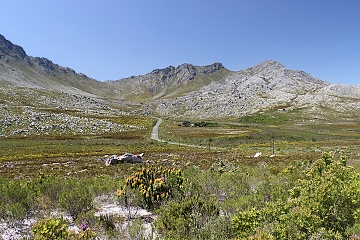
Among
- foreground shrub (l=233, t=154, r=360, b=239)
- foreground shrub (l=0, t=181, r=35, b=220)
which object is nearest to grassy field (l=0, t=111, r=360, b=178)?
foreground shrub (l=0, t=181, r=35, b=220)

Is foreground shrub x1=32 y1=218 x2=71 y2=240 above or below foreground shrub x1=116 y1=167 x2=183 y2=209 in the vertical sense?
above

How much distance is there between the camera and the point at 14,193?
13.5 meters

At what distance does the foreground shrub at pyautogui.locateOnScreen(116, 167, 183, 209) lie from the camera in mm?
13398

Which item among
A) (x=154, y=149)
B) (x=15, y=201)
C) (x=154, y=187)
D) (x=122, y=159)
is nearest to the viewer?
(x=15, y=201)

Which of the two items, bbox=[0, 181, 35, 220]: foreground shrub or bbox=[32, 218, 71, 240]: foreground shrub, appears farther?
bbox=[0, 181, 35, 220]: foreground shrub

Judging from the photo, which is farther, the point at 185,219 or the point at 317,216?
the point at 185,219

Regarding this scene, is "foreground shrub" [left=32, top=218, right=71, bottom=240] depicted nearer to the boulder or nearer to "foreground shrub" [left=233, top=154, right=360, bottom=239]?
"foreground shrub" [left=233, top=154, right=360, bottom=239]

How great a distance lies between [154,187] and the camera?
13.6 meters

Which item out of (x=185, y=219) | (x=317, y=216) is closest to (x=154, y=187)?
(x=185, y=219)

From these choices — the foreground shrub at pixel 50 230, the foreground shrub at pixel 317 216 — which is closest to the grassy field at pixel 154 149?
the foreground shrub at pixel 50 230

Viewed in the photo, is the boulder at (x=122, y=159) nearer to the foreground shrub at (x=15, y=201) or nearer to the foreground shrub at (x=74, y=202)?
the foreground shrub at (x=15, y=201)

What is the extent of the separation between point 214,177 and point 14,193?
11007 mm

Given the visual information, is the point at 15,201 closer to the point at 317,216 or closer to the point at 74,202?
the point at 74,202

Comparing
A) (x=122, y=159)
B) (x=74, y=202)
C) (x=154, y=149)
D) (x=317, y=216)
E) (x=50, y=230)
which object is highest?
(x=317, y=216)
